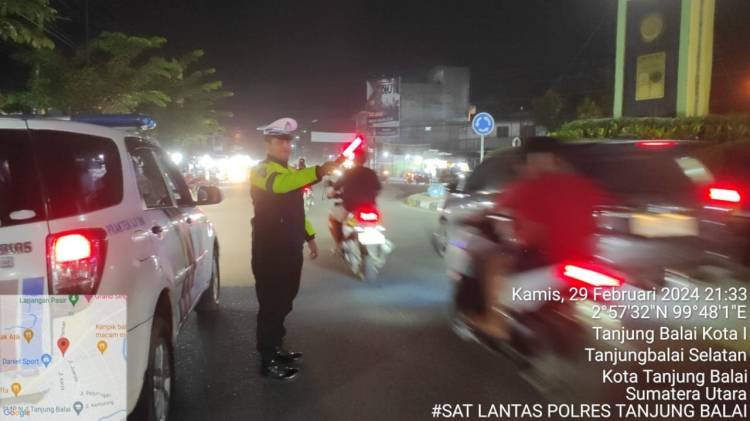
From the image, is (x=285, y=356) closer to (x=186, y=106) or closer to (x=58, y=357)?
(x=58, y=357)

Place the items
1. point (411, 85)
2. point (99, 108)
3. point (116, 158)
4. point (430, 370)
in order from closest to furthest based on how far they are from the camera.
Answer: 1. point (116, 158)
2. point (430, 370)
3. point (99, 108)
4. point (411, 85)

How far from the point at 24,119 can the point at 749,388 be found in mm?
4763

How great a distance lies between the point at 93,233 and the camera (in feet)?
9.91

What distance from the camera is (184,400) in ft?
14.7

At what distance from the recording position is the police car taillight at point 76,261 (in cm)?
288

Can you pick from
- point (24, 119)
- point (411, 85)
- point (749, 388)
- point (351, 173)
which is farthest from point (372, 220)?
point (411, 85)

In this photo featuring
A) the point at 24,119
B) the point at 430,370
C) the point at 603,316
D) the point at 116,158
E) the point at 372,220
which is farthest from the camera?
the point at 372,220

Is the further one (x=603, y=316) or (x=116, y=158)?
(x=603, y=316)

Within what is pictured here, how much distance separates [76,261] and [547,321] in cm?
320

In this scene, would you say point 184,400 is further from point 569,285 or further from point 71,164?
point 569,285

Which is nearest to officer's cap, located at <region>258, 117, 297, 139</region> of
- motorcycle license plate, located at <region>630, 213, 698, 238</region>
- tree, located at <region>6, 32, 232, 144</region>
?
motorcycle license plate, located at <region>630, 213, 698, 238</region>

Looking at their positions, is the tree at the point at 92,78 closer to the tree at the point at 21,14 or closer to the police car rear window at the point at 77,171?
the tree at the point at 21,14

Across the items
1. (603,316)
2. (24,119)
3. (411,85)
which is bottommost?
(603,316)

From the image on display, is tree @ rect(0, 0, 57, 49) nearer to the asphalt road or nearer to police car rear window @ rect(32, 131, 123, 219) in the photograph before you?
the asphalt road
